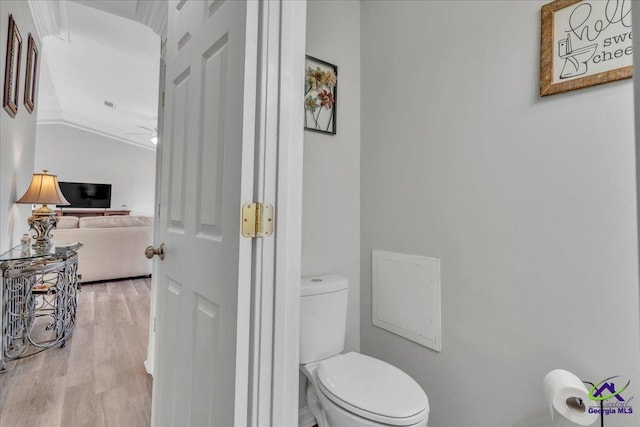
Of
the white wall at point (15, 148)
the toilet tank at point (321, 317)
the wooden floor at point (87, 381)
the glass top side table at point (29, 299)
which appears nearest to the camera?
the toilet tank at point (321, 317)

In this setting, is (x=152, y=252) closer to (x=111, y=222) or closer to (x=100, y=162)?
(x=111, y=222)

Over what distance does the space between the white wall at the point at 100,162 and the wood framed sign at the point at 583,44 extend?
828 centimetres

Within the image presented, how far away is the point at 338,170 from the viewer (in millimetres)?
1862

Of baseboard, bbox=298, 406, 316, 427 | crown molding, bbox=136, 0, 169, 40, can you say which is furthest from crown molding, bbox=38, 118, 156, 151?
baseboard, bbox=298, 406, 316, 427

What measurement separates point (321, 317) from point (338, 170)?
2.77 feet

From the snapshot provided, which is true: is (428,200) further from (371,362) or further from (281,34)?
(281,34)

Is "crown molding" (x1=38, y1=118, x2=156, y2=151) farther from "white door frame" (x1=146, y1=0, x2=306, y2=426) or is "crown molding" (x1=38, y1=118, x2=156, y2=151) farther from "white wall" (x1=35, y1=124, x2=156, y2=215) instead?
"white door frame" (x1=146, y1=0, x2=306, y2=426)

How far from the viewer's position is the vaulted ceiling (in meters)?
2.43

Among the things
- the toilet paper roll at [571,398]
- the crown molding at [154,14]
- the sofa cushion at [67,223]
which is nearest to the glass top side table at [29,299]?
the sofa cushion at [67,223]

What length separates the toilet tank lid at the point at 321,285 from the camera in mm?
1476

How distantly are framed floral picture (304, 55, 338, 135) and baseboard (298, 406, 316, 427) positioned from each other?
1514mm

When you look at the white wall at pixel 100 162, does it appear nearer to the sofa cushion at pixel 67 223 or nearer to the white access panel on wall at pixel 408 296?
the sofa cushion at pixel 67 223

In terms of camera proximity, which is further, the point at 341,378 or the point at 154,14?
the point at 154,14

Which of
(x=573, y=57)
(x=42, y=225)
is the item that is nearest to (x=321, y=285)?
(x=573, y=57)
